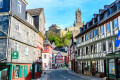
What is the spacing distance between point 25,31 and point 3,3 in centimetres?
527

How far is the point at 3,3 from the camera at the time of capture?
1702 cm

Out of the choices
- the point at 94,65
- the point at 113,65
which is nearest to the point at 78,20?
the point at 94,65

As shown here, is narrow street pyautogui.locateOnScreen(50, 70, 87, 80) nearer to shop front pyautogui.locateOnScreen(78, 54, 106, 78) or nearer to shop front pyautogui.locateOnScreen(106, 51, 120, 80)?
shop front pyautogui.locateOnScreen(78, 54, 106, 78)

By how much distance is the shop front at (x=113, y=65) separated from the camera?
810 inches

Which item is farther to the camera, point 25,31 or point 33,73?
point 33,73

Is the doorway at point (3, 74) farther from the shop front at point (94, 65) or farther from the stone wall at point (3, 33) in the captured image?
the shop front at point (94, 65)

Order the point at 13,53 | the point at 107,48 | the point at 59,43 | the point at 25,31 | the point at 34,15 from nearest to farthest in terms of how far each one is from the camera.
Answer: the point at 13,53, the point at 25,31, the point at 107,48, the point at 34,15, the point at 59,43

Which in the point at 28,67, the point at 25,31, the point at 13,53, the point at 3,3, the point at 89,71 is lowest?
the point at 89,71

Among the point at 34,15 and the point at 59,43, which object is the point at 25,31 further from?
the point at 59,43

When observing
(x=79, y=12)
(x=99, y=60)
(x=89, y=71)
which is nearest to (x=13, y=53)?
(x=99, y=60)

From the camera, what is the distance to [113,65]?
2167cm

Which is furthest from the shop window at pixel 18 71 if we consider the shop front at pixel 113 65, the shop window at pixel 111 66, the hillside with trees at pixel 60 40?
the hillside with trees at pixel 60 40

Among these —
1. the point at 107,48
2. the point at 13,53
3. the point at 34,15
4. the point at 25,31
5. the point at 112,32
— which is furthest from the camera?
the point at 34,15

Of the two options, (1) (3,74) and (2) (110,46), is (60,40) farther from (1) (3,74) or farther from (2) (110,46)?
(1) (3,74)
